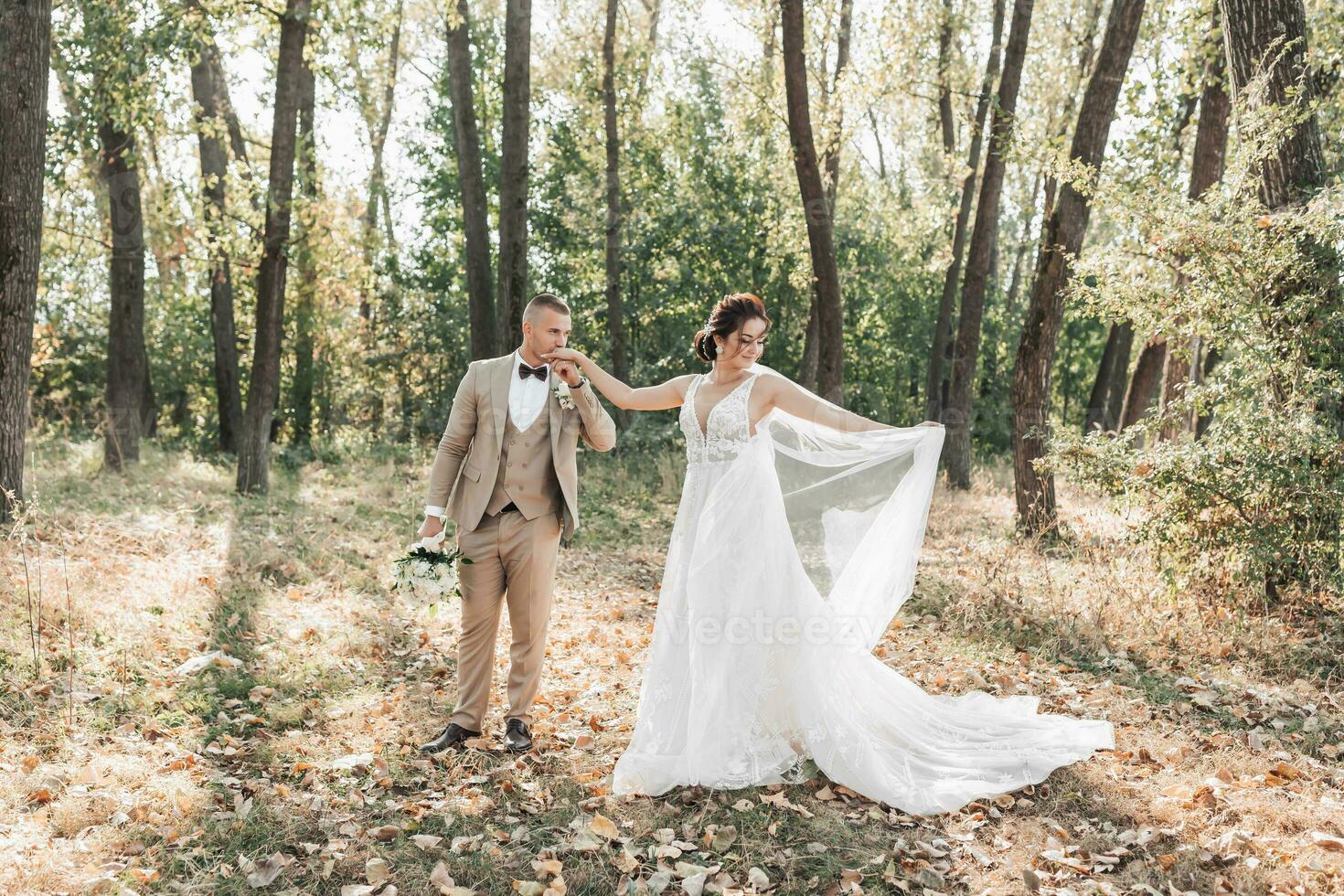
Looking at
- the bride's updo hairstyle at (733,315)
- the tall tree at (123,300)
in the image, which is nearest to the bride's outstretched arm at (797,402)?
the bride's updo hairstyle at (733,315)

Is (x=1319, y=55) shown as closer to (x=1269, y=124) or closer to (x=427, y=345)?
(x=1269, y=124)

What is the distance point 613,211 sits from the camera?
1906 cm

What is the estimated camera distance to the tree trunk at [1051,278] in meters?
9.96

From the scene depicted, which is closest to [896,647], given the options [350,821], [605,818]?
[605,818]

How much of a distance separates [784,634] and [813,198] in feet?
25.8

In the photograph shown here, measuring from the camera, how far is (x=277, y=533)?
10070 mm

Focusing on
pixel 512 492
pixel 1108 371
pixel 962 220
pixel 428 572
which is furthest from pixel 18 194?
pixel 1108 371

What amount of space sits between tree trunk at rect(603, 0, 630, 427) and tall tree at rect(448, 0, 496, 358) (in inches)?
207

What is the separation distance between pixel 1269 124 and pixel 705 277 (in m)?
14.5

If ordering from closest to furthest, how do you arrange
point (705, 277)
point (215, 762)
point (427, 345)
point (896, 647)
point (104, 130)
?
point (215, 762)
point (896, 647)
point (104, 130)
point (705, 277)
point (427, 345)

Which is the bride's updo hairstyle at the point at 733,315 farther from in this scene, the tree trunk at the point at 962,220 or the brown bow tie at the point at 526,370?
the tree trunk at the point at 962,220

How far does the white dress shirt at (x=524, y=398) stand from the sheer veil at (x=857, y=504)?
4.09 feet

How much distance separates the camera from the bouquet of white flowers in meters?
5.24

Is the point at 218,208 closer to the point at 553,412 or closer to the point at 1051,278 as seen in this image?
the point at 553,412
